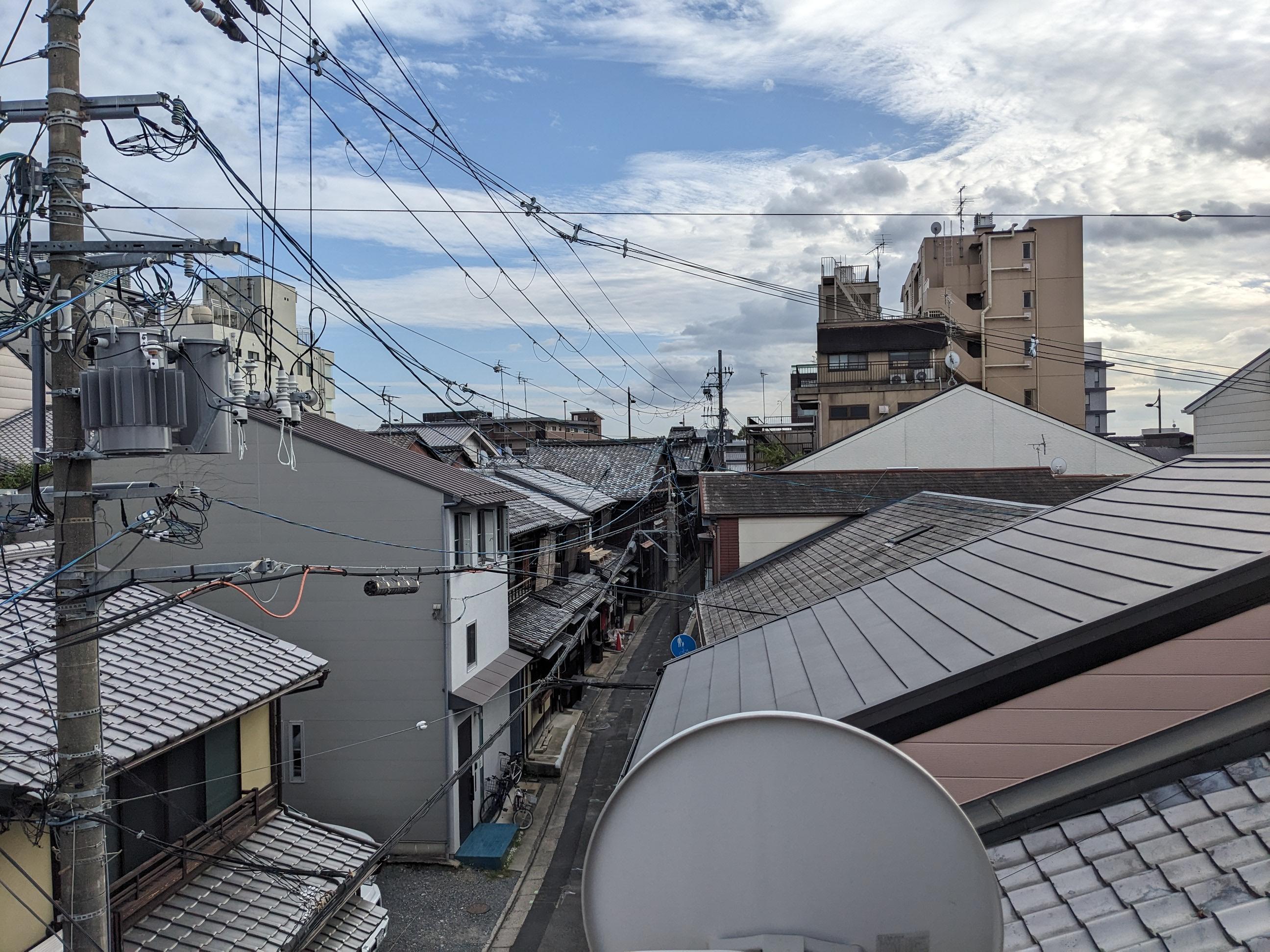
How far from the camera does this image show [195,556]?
17.0 m

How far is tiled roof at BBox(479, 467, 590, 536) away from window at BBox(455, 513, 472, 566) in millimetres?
3052

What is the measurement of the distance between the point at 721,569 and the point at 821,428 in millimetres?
27593

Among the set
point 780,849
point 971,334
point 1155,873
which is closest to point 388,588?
point 780,849

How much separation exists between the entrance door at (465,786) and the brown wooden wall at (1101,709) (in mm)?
14379

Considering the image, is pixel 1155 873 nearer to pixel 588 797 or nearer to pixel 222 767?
pixel 222 767

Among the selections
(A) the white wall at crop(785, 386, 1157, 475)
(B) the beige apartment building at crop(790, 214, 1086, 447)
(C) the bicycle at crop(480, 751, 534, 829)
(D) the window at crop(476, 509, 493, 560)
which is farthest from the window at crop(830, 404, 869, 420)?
(C) the bicycle at crop(480, 751, 534, 829)

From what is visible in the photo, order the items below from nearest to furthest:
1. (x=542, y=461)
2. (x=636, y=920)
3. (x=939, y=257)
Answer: (x=636, y=920) < (x=542, y=461) < (x=939, y=257)

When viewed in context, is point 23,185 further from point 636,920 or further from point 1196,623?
point 1196,623

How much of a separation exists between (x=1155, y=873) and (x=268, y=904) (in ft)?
32.0

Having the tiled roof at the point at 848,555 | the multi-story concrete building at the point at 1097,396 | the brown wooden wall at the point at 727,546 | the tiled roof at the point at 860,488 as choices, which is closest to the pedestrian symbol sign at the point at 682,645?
the tiled roof at the point at 848,555

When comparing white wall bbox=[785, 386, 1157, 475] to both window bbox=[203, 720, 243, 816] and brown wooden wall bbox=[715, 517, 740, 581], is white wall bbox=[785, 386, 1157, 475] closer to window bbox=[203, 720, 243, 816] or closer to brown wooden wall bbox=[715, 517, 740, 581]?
brown wooden wall bbox=[715, 517, 740, 581]

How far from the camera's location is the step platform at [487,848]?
17.3 metres

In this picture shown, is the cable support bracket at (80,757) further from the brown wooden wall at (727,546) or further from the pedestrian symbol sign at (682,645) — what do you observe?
the brown wooden wall at (727,546)

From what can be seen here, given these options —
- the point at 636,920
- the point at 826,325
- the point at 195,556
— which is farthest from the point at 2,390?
the point at 826,325
